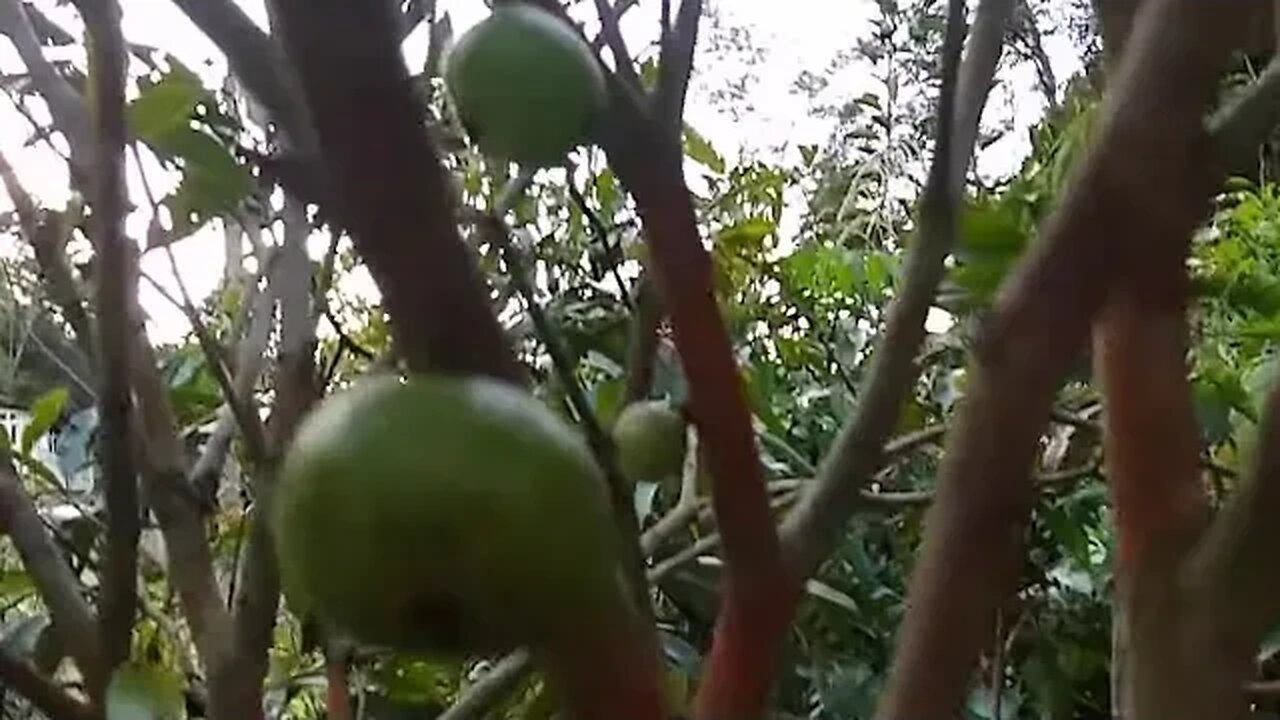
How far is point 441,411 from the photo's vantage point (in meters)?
0.31

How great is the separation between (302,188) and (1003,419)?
0.45 feet

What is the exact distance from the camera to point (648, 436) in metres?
0.67

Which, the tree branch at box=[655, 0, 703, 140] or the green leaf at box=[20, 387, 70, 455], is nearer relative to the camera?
the tree branch at box=[655, 0, 703, 140]

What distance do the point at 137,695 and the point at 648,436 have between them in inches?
7.7

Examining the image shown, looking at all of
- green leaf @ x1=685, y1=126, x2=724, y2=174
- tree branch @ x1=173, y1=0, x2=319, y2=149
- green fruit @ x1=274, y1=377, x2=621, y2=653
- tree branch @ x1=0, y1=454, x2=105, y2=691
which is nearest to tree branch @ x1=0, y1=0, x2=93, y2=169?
tree branch @ x1=0, y1=454, x2=105, y2=691

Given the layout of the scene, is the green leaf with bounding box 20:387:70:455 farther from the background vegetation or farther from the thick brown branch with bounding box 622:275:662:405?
the thick brown branch with bounding box 622:275:662:405

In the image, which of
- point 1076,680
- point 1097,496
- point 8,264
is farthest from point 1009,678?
point 8,264

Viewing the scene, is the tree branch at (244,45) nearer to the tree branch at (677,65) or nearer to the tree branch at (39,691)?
the tree branch at (677,65)

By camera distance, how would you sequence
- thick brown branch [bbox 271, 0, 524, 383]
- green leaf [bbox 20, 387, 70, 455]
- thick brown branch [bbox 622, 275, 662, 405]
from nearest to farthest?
thick brown branch [bbox 271, 0, 524, 383] → thick brown branch [bbox 622, 275, 662, 405] → green leaf [bbox 20, 387, 70, 455]

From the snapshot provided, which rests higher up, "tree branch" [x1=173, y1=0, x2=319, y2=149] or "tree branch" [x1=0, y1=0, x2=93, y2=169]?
"tree branch" [x1=0, y1=0, x2=93, y2=169]

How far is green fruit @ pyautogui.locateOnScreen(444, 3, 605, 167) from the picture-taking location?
0.43 m

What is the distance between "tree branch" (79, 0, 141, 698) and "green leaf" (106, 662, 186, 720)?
1.9 inches

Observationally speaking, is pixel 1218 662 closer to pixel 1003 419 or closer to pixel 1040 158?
pixel 1003 419

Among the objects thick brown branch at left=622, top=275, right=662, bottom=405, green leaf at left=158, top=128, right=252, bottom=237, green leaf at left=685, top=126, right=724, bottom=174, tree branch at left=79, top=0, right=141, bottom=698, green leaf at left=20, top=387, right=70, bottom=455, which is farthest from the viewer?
green leaf at left=685, top=126, right=724, bottom=174
